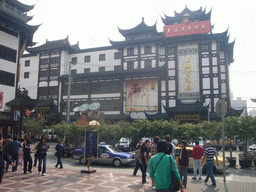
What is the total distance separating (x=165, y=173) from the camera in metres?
4.50

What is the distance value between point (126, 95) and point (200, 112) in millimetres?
12817

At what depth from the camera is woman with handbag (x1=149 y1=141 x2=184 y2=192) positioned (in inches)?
177

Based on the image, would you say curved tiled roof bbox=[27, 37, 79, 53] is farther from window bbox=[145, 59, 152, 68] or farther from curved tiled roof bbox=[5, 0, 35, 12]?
window bbox=[145, 59, 152, 68]

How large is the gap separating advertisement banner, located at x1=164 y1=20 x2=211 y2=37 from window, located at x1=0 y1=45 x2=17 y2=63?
2338 centimetres

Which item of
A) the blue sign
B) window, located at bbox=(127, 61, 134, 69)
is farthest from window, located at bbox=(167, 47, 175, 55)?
the blue sign

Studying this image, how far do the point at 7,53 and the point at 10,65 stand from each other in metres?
1.30

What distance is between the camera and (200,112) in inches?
1348

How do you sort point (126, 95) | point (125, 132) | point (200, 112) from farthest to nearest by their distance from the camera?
point (126, 95)
point (200, 112)
point (125, 132)

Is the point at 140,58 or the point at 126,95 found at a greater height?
the point at 140,58

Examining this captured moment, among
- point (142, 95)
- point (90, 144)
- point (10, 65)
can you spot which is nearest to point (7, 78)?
point (10, 65)

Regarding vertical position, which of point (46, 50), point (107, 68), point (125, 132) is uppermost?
point (46, 50)

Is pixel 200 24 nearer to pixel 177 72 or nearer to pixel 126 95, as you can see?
pixel 177 72

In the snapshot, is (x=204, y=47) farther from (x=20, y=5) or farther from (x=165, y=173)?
(x=165, y=173)

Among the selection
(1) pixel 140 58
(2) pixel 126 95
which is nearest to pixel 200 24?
(1) pixel 140 58
